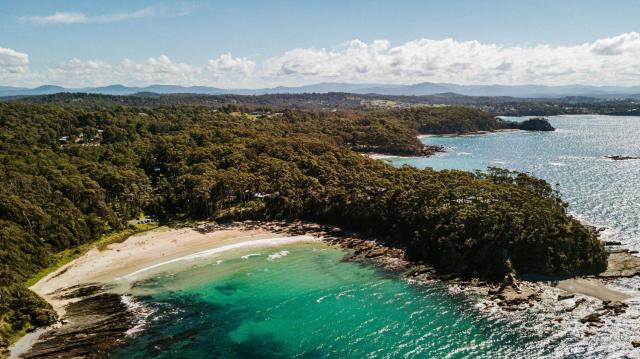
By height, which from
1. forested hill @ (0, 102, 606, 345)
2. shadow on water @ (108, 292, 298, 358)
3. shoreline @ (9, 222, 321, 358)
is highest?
forested hill @ (0, 102, 606, 345)

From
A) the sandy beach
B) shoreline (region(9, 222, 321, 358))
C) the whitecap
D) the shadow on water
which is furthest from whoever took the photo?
the whitecap

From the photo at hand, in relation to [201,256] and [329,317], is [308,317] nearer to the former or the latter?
[329,317]

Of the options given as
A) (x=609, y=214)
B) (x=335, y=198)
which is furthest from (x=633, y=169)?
(x=335, y=198)

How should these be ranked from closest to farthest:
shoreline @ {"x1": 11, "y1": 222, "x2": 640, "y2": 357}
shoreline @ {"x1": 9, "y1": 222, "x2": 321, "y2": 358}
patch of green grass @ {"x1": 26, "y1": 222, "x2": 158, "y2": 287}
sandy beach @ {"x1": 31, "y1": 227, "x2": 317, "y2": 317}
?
shoreline @ {"x1": 9, "y1": 222, "x2": 321, "y2": 358}, shoreline @ {"x1": 11, "y1": 222, "x2": 640, "y2": 357}, sandy beach @ {"x1": 31, "y1": 227, "x2": 317, "y2": 317}, patch of green grass @ {"x1": 26, "y1": 222, "x2": 158, "y2": 287}

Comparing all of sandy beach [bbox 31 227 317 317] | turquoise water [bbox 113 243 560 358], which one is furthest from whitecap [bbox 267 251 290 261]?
sandy beach [bbox 31 227 317 317]

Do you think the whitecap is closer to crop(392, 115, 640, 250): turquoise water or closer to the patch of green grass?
the patch of green grass

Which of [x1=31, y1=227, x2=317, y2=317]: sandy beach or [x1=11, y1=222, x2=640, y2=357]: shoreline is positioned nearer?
[x1=11, y1=222, x2=640, y2=357]: shoreline
